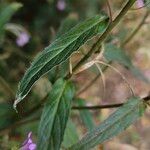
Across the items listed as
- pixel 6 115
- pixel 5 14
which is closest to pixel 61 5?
pixel 5 14

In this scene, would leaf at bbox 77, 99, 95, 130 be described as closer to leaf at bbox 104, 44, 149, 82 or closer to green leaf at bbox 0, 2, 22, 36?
leaf at bbox 104, 44, 149, 82

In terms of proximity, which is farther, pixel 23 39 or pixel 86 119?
pixel 23 39

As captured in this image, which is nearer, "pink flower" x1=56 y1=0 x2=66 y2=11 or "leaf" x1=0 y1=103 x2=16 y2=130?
"leaf" x1=0 y1=103 x2=16 y2=130

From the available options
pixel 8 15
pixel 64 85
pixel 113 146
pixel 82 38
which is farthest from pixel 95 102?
pixel 82 38

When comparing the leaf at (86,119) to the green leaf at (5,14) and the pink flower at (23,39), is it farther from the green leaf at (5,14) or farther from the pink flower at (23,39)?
the pink flower at (23,39)

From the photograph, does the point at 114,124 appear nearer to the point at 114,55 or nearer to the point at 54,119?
the point at 54,119

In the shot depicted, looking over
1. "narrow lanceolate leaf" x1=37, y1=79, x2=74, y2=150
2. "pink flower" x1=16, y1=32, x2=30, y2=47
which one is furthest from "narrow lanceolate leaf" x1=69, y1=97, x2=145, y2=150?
"pink flower" x1=16, y1=32, x2=30, y2=47
